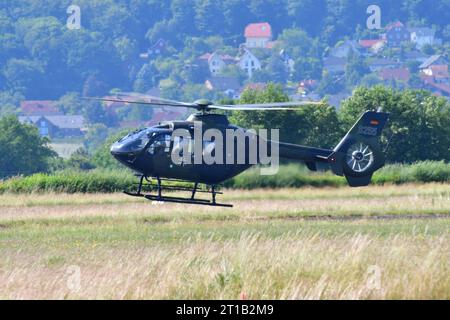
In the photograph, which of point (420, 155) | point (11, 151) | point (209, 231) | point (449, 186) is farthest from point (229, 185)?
point (11, 151)

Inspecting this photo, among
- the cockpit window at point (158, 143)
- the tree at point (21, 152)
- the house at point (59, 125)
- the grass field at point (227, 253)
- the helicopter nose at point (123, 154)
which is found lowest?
the house at point (59, 125)

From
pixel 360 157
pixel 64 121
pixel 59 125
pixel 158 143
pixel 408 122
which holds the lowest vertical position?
pixel 59 125

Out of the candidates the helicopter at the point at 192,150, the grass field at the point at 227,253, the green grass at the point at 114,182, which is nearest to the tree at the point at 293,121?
the green grass at the point at 114,182

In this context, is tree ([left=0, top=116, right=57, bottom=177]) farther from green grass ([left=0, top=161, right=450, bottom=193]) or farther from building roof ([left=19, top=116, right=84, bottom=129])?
building roof ([left=19, top=116, right=84, bottom=129])

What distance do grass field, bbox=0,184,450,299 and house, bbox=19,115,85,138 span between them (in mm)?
156880

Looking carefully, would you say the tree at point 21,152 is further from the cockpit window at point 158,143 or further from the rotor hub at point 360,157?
the cockpit window at point 158,143

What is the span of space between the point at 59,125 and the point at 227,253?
176710 millimetres

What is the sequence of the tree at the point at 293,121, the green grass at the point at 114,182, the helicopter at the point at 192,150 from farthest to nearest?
the tree at the point at 293,121
the green grass at the point at 114,182
the helicopter at the point at 192,150

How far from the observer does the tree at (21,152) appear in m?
79.2

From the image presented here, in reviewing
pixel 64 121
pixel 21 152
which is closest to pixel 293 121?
pixel 21 152

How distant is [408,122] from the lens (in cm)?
6125

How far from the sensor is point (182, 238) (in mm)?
22000

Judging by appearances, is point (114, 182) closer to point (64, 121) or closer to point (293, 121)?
point (293, 121)

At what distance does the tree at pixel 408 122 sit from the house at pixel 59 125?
12393 centimetres
